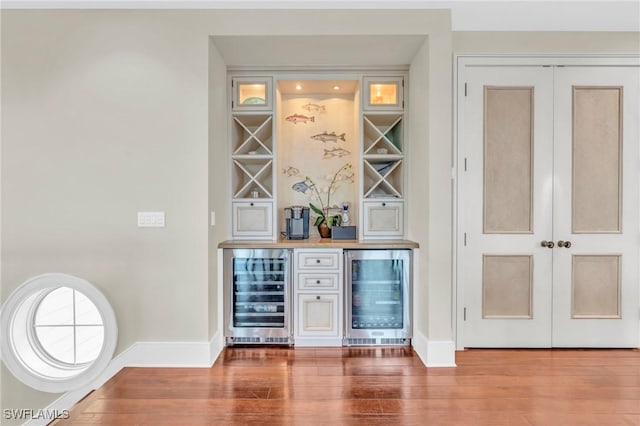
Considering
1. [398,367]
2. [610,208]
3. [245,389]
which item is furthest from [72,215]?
[610,208]

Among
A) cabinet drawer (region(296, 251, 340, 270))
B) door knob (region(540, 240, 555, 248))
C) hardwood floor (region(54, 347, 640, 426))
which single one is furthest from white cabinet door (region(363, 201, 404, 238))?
door knob (region(540, 240, 555, 248))

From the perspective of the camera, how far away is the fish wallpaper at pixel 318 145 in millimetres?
3648

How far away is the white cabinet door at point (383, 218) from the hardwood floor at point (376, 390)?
1.07 metres

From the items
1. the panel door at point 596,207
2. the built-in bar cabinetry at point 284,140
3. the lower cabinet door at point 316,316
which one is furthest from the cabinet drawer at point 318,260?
the panel door at point 596,207

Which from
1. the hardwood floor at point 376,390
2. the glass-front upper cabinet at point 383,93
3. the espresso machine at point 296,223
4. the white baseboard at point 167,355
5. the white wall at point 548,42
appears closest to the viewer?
the hardwood floor at point 376,390

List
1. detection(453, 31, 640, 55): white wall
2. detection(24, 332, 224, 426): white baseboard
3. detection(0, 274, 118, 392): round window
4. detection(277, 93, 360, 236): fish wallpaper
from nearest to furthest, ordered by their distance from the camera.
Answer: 1. detection(0, 274, 118, 392): round window
2. detection(24, 332, 224, 426): white baseboard
3. detection(453, 31, 640, 55): white wall
4. detection(277, 93, 360, 236): fish wallpaper

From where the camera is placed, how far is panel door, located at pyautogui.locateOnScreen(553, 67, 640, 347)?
3021mm

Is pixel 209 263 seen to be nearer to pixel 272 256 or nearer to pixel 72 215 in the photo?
pixel 272 256

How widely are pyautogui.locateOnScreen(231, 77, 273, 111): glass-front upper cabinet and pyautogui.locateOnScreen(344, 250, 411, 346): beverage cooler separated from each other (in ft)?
5.34

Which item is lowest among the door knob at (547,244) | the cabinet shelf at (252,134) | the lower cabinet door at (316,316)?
the lower cabinet door at (316,316)

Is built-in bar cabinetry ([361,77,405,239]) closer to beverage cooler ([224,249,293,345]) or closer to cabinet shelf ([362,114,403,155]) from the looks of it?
cabinet shelf ([362,114,403,155])

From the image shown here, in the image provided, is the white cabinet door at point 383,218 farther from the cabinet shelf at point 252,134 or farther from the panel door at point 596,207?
the panel door at point 596,207

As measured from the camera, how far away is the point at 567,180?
3.03 m

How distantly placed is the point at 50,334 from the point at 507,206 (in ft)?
13.8
